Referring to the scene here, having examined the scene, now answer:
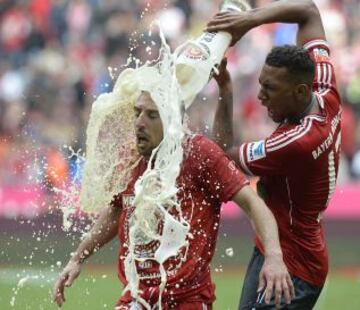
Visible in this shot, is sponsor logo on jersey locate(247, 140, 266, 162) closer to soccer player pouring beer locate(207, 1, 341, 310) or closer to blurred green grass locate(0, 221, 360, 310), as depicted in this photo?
soccer player pouring beer locate(207, 1, 341, 310)

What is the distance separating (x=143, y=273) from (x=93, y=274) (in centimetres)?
867

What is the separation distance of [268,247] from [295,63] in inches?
47.4

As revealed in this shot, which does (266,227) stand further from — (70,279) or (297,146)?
(70,279)

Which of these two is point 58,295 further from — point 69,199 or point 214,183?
point 214,183

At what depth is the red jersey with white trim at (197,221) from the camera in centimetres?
720

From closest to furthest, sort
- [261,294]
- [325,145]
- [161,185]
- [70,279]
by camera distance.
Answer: [161,185], [325,145], [261,294], [70,279]

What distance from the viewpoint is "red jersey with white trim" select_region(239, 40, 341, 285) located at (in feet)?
24.7

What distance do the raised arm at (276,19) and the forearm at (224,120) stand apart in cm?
43

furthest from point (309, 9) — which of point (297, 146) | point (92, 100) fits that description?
point (92, 100)

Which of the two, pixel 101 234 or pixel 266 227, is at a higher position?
pixel 101 234

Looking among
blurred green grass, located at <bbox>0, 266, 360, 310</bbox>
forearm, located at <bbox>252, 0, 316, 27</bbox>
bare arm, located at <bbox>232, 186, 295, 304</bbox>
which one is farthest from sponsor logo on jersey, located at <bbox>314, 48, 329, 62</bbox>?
blurred green grass, located at <bbox>0, 266, 360, 310</bbox>

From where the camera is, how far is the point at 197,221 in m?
7.27

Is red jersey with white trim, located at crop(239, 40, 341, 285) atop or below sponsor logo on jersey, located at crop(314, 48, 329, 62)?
below

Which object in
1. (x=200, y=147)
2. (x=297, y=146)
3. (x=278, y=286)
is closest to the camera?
(x=278, y=286)
